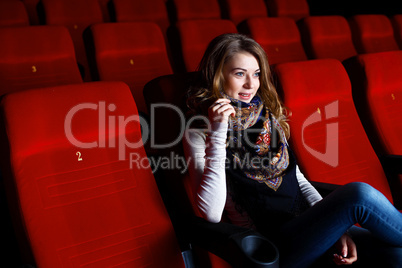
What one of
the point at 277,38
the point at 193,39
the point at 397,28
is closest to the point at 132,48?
the point at 193,39

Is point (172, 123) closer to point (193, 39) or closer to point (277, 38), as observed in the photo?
point (193, 39)

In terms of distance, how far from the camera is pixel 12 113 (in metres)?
0.43

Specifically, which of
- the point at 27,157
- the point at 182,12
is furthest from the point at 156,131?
the point at 182,12

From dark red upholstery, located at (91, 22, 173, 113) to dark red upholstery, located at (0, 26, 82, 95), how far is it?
0.22 ft

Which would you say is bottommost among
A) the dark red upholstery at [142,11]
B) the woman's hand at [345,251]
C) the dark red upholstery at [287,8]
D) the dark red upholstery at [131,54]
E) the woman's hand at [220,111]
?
the woman's hand at [345,251]

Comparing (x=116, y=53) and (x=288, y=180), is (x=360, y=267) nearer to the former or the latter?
(x=288, y=180)

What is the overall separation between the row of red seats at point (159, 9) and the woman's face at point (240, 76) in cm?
67

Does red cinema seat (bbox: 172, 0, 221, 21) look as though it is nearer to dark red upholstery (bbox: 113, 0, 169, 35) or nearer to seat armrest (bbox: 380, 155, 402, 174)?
dark red upholstery (bbox: 113, 0, 169, 35)

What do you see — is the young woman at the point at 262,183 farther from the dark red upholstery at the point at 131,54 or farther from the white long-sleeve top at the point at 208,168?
the dark red upholstery at the point at 131,54

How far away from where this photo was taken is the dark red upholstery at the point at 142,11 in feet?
3.54

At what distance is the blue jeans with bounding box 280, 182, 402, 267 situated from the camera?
16.2 inches

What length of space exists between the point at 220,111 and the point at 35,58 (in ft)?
1.59

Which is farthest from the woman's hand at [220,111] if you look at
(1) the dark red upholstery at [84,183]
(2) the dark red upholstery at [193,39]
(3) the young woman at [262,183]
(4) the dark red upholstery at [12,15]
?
(4) the dark red upholstery at [12,15]

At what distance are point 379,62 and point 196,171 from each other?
505mm
